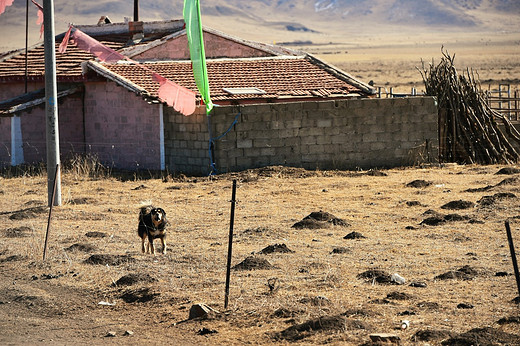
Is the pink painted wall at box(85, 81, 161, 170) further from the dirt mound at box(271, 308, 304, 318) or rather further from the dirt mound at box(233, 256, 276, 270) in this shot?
the dirt mound at box(271, 308, 304, 318)

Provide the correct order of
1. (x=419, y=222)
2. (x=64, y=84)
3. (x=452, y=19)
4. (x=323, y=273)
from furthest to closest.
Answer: (x=452, y=19) → (x=64, y=84) → (x=419, y=222) → (x=323, y=273)

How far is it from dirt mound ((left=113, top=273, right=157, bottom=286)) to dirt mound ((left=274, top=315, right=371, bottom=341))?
2.52 meters

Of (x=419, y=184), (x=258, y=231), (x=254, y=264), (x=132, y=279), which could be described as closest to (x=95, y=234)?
(x=258, y=231)

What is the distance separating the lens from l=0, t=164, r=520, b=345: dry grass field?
8.03 metres

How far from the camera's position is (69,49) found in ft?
84.9

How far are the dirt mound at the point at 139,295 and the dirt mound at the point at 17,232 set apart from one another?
4166 mm

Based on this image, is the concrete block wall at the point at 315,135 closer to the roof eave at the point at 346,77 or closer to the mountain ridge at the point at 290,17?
the roof eave at the point at 346,77

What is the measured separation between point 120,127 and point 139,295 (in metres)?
13.2

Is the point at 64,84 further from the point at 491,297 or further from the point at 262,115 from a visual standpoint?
the point at 491,297

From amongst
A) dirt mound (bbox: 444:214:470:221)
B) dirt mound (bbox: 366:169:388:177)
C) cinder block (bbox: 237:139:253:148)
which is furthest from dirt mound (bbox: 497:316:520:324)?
cinder block (bbox: 237:139:253:148)

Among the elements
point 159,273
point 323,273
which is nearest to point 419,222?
point 323,273

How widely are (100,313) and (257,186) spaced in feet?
31.0

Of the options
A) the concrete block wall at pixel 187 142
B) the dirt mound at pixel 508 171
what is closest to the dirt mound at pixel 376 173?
the dirt mound at pixel 508 171

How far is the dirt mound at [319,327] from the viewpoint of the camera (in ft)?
25.4
